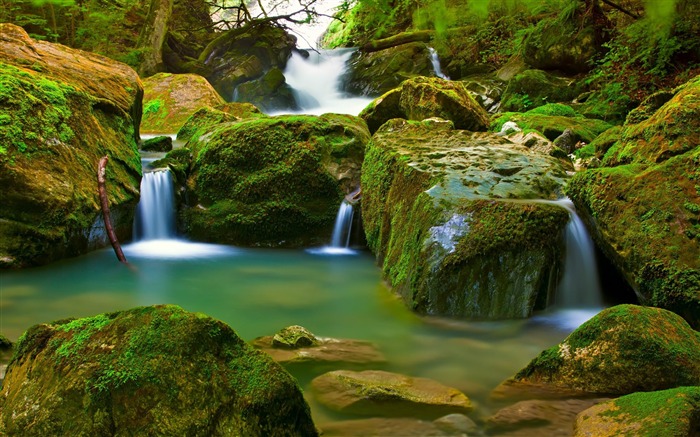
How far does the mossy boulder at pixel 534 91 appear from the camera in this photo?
1407 cm

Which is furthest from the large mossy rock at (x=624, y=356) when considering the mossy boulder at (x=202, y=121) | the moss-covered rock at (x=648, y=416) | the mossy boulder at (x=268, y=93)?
the mossy boulder at (x=268, y=93)

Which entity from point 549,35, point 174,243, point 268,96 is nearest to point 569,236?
point 174,243

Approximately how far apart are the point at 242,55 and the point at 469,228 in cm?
1639

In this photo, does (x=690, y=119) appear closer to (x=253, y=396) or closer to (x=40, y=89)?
(x=253, y=396)

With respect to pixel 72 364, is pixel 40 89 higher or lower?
higher

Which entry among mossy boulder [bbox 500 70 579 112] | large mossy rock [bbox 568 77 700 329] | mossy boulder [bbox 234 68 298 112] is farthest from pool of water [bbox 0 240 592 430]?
mossy boulder [bbox 234 68 298 112]

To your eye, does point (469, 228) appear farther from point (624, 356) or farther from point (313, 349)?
point (624, 356)

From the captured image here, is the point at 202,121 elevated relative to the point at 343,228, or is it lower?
elevated

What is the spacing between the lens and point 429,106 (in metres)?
9.88

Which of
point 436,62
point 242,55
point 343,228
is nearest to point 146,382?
point 343,228

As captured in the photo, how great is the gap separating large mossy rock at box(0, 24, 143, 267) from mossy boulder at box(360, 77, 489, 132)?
465cm

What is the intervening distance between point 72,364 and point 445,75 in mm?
18058

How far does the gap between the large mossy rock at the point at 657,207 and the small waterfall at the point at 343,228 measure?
11.5 ft

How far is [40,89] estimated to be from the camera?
7.10m
